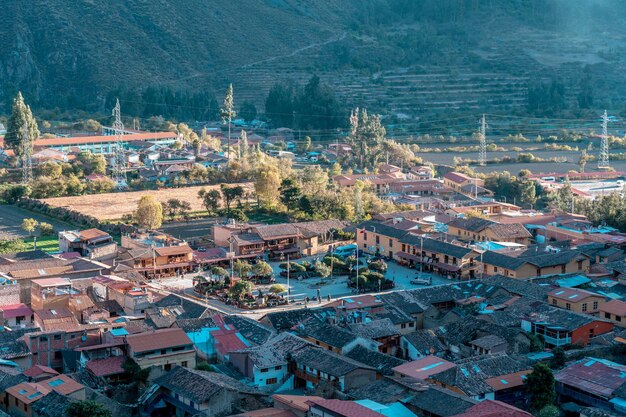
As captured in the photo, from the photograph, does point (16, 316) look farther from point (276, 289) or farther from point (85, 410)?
point (85, 410)

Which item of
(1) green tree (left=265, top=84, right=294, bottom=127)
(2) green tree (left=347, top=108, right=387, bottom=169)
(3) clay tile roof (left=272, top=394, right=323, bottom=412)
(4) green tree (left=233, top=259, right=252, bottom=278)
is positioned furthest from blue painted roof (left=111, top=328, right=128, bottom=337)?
(1) green tree (left=265, top=84, right=294, bottom=127)

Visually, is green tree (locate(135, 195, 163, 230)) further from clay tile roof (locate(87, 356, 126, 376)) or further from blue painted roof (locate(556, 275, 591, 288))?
clay tile roof (locate(87, 356, 126, 376))

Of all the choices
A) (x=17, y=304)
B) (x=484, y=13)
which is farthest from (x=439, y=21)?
Result: (x=17, y=304)

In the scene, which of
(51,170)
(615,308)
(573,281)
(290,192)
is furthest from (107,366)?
(51,170)

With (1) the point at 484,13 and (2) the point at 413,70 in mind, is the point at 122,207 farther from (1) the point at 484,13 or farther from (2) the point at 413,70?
(1) the point at 484,13

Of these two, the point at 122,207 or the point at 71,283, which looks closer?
the point at 71,283

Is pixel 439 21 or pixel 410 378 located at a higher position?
pixel 439 21
